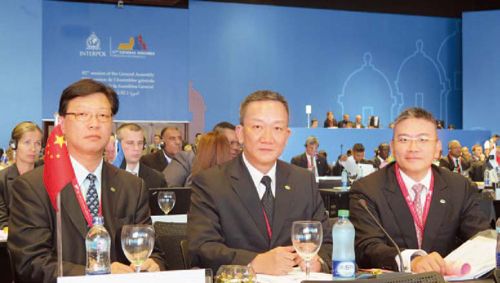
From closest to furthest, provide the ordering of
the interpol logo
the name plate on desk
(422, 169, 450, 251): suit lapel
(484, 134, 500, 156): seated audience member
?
the name plate on desk < (422, 169, 450, 251): suit lapel < (484, 134, 500, 156): seated audience member < the interpol logo

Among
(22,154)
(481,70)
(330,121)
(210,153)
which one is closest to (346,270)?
(210,153)

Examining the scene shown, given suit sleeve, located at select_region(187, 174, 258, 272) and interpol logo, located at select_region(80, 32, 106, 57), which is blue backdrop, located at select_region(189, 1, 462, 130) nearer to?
interpol logo, located at select_region(80, 32, 106, 57)

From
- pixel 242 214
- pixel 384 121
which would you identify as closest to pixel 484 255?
pixel 242 214

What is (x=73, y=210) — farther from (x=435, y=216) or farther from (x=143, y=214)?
(x=435, y=216)

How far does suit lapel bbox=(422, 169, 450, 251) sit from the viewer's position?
8.83 feet

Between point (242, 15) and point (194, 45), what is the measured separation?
5.01 feet

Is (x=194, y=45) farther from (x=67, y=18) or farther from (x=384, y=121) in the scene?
(x=384, y=121)

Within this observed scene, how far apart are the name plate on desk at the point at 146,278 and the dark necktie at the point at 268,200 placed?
107cm

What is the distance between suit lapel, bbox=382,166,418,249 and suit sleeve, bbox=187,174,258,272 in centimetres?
77

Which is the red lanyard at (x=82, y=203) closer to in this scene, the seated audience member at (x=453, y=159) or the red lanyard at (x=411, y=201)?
the red lanyard at (x=411, y=201)

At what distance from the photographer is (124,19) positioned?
1477 cm

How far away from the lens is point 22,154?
15.0 ft

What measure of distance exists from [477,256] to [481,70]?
1574cm

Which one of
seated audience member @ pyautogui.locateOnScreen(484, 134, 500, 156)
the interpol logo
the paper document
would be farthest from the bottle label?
the interpol logo
